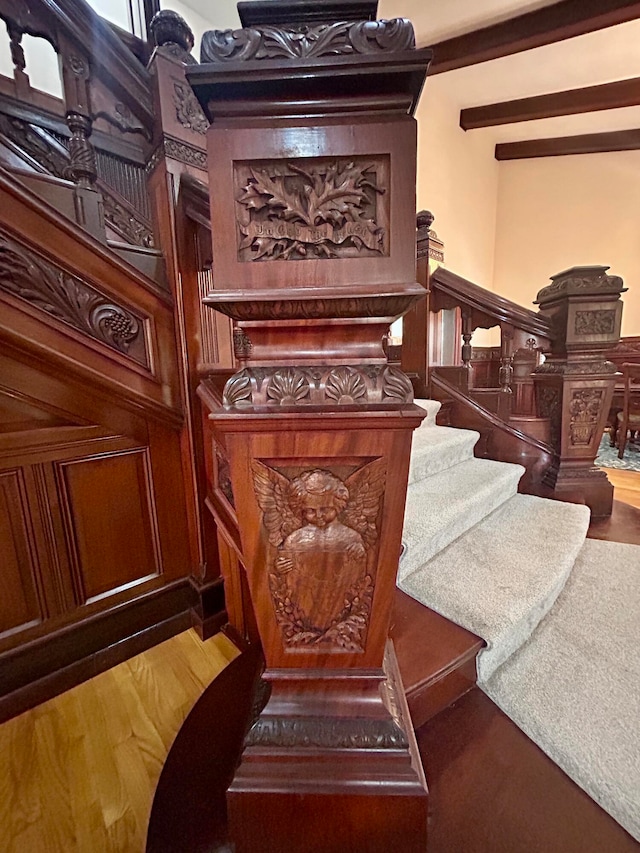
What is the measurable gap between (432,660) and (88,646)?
109 cm

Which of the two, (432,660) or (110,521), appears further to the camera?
(110,521)

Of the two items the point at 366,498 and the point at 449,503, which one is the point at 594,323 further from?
the point at 366,498

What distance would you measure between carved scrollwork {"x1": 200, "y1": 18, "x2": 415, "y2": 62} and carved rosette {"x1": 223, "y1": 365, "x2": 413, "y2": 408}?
1.26 feet

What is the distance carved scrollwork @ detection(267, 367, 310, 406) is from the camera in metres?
0.54

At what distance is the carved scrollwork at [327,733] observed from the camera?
0.67 meters

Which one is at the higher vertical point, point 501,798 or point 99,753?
point 501,798

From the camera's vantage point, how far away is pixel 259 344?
1.87 ft

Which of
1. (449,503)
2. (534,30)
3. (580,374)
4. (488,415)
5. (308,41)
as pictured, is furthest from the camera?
(534,30)

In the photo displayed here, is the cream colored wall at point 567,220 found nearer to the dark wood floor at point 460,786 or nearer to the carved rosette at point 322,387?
the dark wood floor at point 460,786

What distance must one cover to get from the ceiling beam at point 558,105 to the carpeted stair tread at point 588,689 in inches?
183

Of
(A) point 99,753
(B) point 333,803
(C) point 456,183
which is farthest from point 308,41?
(C) point 456,183

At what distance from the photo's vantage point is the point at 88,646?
4.12ft

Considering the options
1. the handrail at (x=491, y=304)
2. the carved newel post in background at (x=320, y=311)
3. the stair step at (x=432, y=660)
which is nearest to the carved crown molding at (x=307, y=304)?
the carved newel post in background at (x=320, y=311)

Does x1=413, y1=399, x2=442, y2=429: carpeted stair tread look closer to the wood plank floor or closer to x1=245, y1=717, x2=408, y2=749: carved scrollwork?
the wood plank floor
